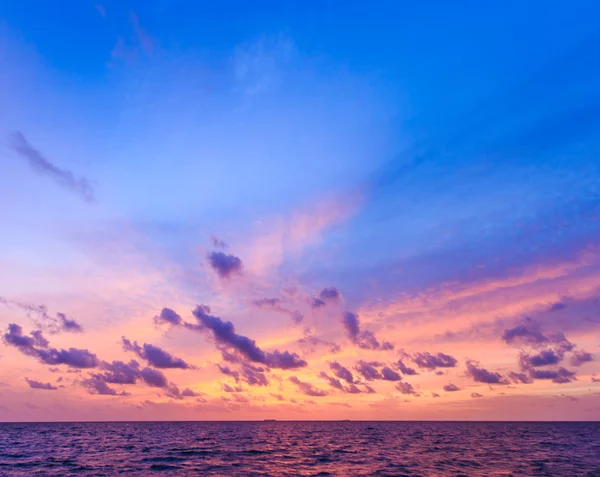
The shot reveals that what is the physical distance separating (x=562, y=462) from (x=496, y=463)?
13435mm

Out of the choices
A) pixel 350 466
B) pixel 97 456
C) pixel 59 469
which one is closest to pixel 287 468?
pixel 350 466

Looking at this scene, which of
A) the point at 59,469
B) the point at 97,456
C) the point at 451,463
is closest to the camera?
the point at 59,469

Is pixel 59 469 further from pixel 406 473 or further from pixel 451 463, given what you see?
pixel 451 463

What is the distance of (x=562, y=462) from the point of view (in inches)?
2876

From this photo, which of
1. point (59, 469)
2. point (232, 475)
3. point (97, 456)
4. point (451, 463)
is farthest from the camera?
point (97, 456)

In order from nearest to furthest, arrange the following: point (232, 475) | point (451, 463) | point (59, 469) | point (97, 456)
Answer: point (232, 475) < point (59, 469) < point (451, 463) < point (97, 456)

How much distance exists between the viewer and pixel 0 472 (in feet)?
197

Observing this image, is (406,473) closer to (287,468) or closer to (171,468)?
(287,468)

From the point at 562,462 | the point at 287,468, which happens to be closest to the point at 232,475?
the point at 287,468

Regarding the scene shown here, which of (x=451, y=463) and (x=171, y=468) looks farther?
(x=451, y=463)

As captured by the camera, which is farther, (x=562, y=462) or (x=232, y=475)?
(x=562, y=462)

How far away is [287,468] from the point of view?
65250mm

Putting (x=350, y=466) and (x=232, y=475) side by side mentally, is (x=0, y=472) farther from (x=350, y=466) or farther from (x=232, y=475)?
(x=350, y=466)

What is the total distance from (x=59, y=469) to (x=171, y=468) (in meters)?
16.5
